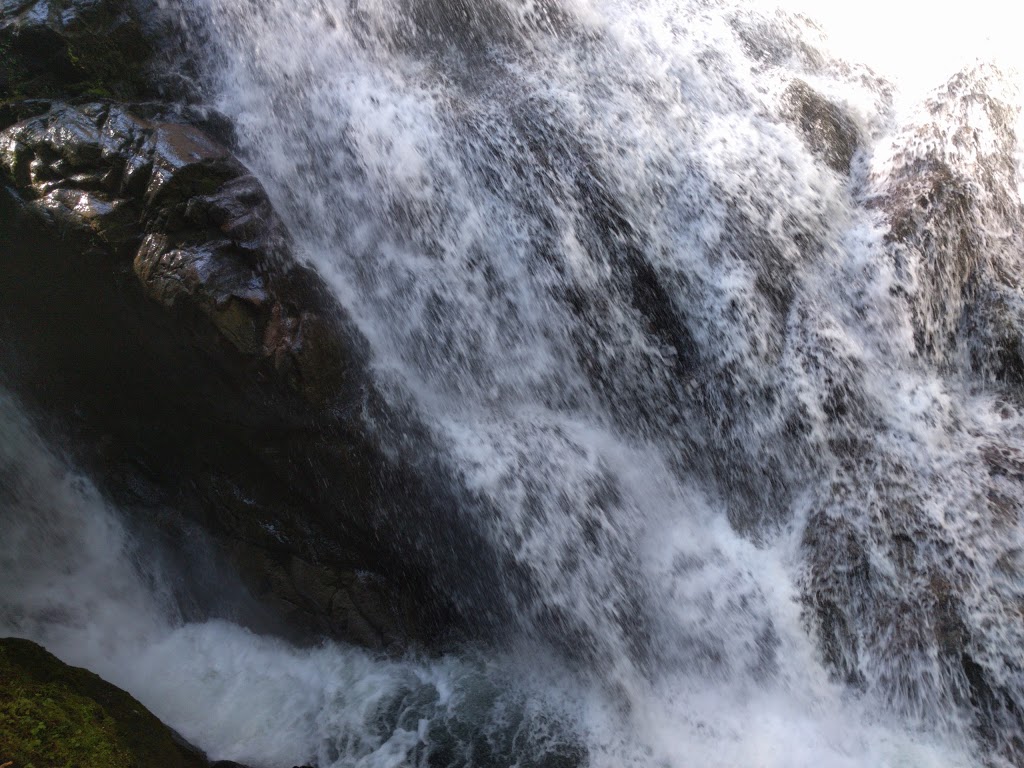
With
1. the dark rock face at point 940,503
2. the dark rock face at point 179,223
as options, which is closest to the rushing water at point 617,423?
the dark rock face at point 940,503

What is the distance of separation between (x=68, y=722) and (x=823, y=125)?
20.6ft

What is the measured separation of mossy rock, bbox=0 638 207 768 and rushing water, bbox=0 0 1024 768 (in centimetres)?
95

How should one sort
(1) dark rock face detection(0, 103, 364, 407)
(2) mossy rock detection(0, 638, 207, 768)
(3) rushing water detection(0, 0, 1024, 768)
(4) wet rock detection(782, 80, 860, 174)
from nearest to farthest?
(2) mossy rock detection(0, 638, 207, 768) < (3) rushing water detection(0, 0, 1024, 768) < (1) dark rock face detection(0, 103, 364, 407) < (4) wet rock detection(782, 80, 860, 174)

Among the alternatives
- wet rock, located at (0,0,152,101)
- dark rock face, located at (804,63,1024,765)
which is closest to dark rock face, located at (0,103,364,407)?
wet rock, located at (0,0,152,101)

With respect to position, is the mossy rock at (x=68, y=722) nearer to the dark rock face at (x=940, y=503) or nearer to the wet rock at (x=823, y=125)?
the dark rock face at (x=940, y=503)

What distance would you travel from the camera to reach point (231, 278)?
170 inches

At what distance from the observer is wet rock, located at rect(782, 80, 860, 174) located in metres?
5.64

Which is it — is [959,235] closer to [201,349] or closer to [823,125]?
[823,125]

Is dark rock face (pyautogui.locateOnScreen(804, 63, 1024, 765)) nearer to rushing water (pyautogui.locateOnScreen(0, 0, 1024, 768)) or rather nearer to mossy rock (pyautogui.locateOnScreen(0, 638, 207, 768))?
rushing water (pyautogui.locateOnScreen(0, 0, 1024, 768))

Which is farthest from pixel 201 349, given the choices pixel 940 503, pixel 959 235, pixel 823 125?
pixel 959 235

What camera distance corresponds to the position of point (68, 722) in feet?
10.2

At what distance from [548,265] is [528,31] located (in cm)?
230

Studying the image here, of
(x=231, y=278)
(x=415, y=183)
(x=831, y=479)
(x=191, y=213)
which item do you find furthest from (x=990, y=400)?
(x=191, y=213)

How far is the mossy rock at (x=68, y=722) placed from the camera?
→ 290 cm
